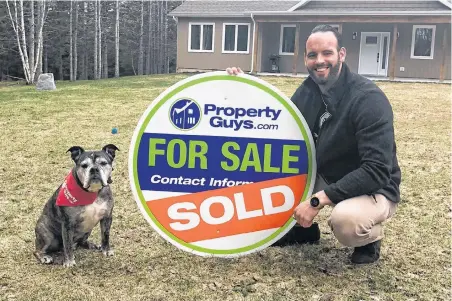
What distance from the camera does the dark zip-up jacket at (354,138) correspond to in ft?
10.4

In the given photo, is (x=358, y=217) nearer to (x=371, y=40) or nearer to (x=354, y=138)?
(x=354, y=138)

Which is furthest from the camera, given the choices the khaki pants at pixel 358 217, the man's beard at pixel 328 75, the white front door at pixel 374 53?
the white front door at pixel 374 53

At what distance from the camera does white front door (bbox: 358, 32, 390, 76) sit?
22.3m

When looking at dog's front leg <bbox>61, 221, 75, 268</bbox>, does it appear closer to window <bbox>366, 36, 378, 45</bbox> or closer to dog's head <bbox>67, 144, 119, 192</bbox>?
dog's head <bbox>67, 144, 119, 192</bbox>

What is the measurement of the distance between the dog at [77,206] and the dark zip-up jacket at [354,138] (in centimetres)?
144

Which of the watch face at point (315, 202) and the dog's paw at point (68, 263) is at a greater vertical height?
the watch face at point (315, 202)

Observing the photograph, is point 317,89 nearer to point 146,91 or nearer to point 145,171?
point 145,171

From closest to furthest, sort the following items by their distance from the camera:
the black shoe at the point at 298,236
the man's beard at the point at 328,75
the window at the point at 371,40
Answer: the man's beard at the point at 328,75 → the black shoe at the point at 298,236 → the window at the point at 371,40

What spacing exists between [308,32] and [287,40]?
1.11 meters

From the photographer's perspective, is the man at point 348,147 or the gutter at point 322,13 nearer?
the man at point 348,147

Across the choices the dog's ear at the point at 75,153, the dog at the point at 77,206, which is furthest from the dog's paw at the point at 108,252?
the dog's ear at the point at 75,153

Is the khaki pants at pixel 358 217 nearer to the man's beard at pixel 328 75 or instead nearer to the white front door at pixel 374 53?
the man's beard at pixel 328 75

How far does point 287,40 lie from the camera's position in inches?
923

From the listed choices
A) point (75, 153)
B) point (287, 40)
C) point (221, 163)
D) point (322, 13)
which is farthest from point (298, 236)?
point (287, 40)
